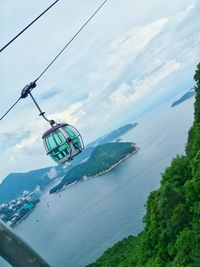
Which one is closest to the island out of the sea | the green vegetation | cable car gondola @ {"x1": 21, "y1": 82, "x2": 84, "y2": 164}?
the sea

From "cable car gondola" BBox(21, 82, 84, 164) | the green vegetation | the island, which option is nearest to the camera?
Result: "cable car gondola" BBox(21, 82, 84, 164)

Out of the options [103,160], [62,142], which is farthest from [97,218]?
[62,142]

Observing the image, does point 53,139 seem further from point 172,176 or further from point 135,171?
point 135,171

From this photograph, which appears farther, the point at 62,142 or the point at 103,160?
the point at 103,160

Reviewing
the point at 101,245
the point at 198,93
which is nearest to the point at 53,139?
the point at 198,93

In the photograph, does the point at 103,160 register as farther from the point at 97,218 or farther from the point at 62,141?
the point at 62,141

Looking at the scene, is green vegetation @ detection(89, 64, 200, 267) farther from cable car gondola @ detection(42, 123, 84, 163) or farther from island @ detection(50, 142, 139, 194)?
island @ detection(50, 142, 139, 194)

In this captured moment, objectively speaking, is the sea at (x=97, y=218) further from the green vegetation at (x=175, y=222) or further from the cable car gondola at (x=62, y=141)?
the cable car gondola at (x=62, y=141)

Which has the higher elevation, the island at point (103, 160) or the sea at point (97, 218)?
the island at point (103, 160)

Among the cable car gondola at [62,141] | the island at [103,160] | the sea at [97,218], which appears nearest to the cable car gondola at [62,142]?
the cable car gondola at [62,141]

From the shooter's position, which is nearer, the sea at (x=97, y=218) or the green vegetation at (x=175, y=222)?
the green vegetation at (x=175, y=222)
